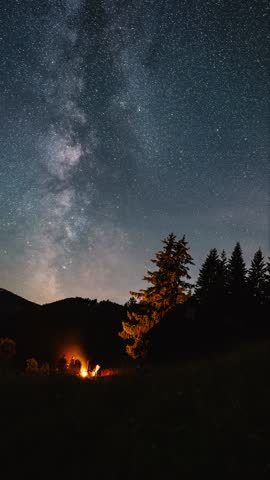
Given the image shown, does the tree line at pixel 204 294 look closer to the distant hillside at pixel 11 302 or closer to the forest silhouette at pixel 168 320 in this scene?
the forest silhouette at pixel 168 320

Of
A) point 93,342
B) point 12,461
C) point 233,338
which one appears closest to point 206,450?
point 12,461

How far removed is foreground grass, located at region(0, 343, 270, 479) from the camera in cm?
445

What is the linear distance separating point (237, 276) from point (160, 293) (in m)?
24.1

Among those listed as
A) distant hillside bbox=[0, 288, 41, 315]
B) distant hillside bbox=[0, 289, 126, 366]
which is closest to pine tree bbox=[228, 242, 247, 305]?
distant hillside bbox=[0, 289, 126, 366]

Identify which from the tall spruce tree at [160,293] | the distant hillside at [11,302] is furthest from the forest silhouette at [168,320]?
the distant hillside at [11,302]

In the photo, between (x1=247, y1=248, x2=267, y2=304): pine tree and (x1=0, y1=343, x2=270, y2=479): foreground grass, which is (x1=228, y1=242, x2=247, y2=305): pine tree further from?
(x1=0, y1=343, x2=270, y2=479): foreground grass

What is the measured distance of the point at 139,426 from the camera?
549 centimetres

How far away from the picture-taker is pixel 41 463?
189 inches

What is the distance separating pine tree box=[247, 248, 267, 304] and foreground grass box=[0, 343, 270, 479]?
42216mm

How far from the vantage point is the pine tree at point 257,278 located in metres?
47.7

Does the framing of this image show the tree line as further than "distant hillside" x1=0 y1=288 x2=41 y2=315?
No

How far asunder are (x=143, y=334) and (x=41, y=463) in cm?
2354

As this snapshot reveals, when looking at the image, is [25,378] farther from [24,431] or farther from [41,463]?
[41,463]

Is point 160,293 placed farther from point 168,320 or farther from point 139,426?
point 139,426
